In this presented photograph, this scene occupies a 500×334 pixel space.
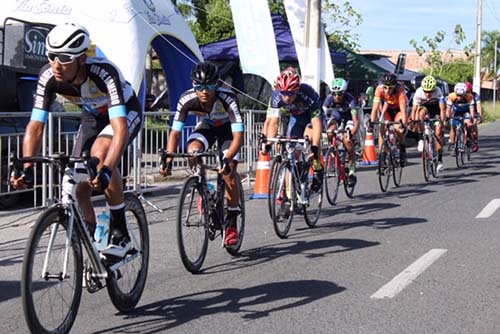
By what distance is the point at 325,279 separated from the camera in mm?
7168

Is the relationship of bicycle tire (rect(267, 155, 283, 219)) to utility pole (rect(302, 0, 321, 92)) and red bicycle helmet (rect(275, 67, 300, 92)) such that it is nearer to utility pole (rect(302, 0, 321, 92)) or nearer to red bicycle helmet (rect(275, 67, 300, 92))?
red bicycle helmet (rect(275, 67, 300, 92))

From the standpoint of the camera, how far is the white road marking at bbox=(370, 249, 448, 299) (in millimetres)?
6621

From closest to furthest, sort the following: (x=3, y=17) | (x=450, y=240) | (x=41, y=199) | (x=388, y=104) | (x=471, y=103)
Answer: (x=450, y=240) → (x=41, y=199) → (x=388, y=104) → (x=3, y=17) → (x=471, y=103)

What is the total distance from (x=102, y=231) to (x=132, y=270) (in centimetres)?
64

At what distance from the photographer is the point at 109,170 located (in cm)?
529

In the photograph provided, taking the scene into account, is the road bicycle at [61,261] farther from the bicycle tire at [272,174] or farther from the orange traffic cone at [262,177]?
the orange traffic cone at [262,177]

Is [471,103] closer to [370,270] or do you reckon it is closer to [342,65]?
[342,65]

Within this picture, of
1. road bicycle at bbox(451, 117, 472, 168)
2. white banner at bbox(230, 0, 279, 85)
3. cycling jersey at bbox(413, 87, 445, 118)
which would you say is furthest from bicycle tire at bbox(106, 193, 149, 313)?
road bicycle at bbox(451, 117, 472, 168)

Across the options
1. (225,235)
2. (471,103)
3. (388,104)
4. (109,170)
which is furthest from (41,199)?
(471,103)

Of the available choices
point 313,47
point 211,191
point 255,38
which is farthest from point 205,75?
point 255,38

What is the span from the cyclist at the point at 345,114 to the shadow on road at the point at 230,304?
19.9 feet

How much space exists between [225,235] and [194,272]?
61cm

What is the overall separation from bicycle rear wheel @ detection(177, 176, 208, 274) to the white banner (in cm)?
1016

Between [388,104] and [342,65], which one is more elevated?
[342,65]
